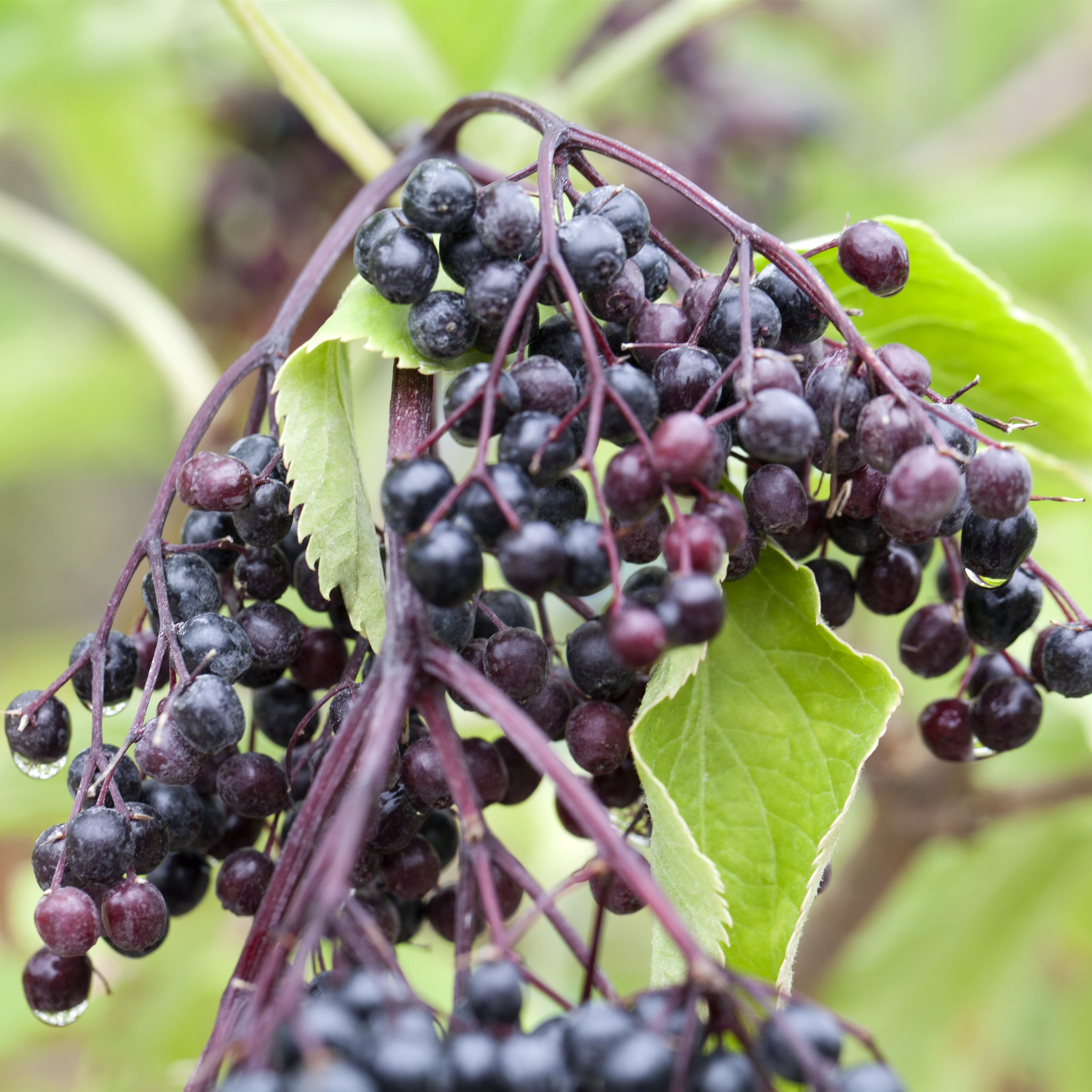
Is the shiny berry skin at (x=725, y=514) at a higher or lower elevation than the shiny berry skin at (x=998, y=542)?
higher

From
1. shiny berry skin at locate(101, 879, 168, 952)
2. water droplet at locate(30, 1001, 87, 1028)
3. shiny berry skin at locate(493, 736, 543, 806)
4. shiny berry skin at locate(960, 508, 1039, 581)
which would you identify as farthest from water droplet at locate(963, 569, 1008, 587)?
water droplet at locate(30, 1001, 87, 1028)

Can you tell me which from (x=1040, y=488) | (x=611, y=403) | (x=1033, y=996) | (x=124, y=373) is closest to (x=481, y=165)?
(x=611, y=403)

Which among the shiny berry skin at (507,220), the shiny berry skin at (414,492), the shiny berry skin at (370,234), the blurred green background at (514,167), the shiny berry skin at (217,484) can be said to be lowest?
Answer: the blurred green background at (514,167)

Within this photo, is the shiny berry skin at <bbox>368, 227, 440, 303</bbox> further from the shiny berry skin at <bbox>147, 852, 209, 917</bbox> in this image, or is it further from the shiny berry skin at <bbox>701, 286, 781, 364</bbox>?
the shiny berry skin at <bbox>147, 852, 209, 917</bbox>

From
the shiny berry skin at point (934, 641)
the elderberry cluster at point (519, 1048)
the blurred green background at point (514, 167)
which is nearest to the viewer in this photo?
the elderberry cluster at point (519, 1048)

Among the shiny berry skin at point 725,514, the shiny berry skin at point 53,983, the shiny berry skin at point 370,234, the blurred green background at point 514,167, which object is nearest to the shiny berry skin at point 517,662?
the shiny berry skin at point 725,514

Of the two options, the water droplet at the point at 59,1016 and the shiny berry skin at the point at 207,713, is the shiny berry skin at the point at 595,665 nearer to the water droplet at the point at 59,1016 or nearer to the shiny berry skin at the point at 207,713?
the shiny berry skin at the point at 207,713

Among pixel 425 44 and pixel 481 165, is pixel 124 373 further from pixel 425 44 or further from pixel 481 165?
pixel 481 165
